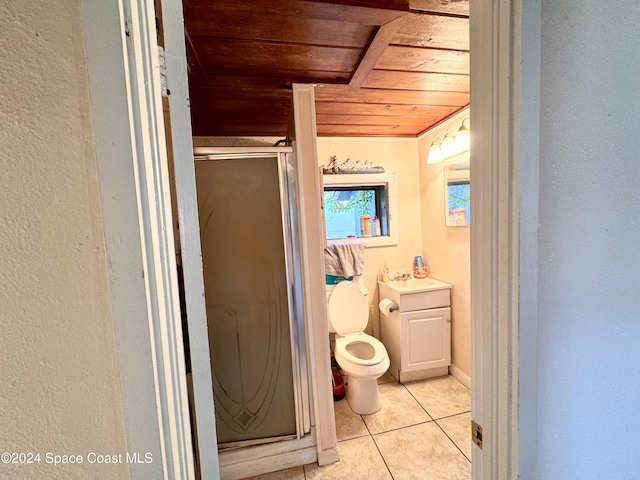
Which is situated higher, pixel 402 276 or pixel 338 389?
pixel 402 276

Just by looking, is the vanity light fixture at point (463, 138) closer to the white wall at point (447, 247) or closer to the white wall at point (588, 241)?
the white wall at point (447, 247)

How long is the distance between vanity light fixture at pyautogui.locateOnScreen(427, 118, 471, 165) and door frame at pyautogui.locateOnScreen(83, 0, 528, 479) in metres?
1.35

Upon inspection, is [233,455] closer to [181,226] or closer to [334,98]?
[181,226]

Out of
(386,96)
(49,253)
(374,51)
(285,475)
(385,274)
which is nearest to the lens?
(49,253)

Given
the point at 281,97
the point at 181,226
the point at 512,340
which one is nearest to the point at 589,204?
the point at 512,340

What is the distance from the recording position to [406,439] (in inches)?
64.7

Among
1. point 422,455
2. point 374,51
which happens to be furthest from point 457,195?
point 422,455

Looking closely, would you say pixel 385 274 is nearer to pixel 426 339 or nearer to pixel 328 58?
pixel 426 339

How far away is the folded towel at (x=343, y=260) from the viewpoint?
2199 millimetres

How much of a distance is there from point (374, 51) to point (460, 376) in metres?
2.43

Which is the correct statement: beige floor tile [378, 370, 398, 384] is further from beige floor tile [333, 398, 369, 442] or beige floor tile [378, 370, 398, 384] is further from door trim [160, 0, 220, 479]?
door trim [160, 0, 220, 479]

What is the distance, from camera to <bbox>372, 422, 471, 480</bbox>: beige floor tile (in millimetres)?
1413

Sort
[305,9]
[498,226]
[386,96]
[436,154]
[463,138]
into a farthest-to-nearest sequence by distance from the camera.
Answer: [436,154] → [463,138] → [386,96] → [305,9] → [498,226]

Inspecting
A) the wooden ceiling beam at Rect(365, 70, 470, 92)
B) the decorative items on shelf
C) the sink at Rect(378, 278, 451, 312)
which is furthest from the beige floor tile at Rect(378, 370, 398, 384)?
the wooden ceiling beam at Rect(365, 70, 470, 92)
